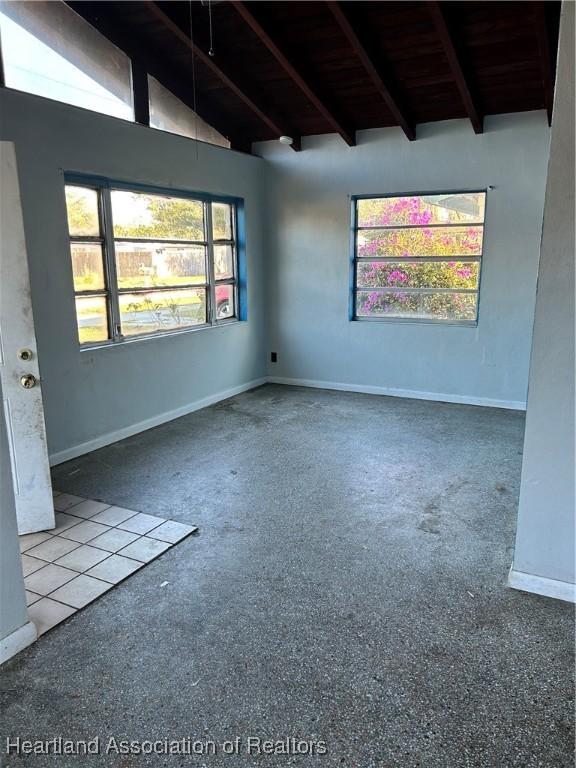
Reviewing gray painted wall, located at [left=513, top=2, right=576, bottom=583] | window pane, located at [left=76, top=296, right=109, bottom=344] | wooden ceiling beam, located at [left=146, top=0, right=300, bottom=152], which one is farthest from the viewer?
window pane, located at [left=76, top=296, right=109, bottom=344]

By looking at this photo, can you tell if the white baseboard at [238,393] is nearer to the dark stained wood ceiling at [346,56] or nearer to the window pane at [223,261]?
the window pane at [223,261]

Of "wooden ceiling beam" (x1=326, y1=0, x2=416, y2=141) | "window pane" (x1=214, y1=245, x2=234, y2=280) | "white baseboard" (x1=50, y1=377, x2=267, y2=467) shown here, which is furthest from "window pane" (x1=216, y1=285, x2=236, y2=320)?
"wooden ceiling beam" (x1=326, y1=0, x2=416, y2=141)

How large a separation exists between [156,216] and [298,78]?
1649 mm

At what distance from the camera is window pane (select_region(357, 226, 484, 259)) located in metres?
5.18

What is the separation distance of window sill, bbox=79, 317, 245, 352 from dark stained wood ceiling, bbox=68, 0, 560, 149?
1989mm

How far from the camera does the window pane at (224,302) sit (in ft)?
18.3

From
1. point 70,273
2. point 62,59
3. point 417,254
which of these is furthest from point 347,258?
point 62,59

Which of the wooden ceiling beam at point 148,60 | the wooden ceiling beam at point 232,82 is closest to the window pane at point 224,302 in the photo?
the wooden ceiling beam at point 148,60

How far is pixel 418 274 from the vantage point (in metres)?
5.45

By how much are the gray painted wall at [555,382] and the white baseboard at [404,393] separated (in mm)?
3109

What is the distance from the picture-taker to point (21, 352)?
106 inches

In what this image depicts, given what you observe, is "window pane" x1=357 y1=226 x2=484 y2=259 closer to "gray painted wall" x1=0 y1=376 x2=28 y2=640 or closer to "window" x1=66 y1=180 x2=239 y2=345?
"window" x1=66 y1=180 x2=239 y2=345

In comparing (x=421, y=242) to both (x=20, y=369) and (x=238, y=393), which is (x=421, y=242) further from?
(x=20, y=369)

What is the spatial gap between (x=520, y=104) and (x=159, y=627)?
489cm
